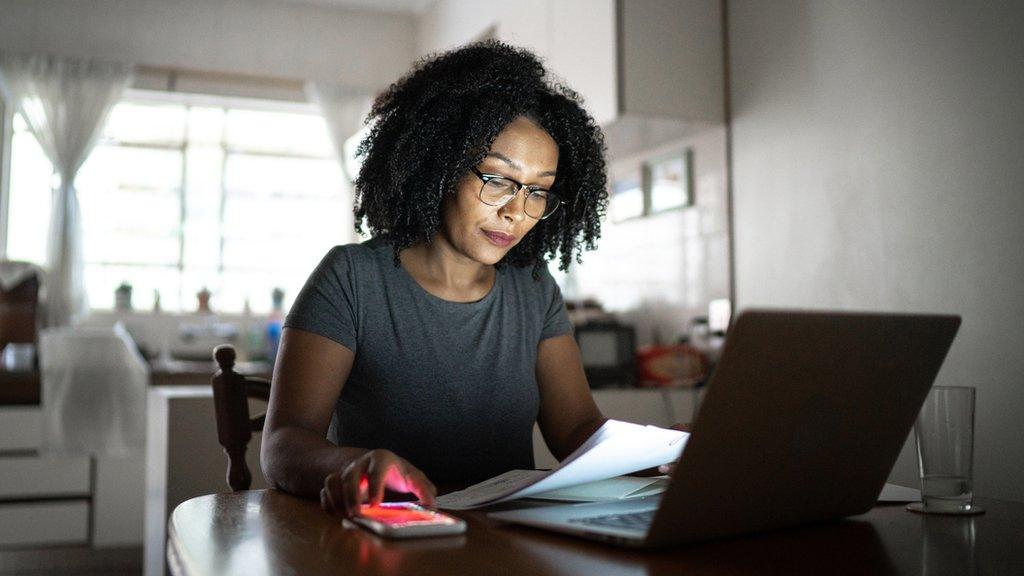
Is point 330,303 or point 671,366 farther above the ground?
point 330,303

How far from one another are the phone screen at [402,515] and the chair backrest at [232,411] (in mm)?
609

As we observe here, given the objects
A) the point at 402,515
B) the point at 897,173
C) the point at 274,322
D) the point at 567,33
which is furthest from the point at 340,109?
the point at 402,515

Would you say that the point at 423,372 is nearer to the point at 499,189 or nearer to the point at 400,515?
the point at 499,189

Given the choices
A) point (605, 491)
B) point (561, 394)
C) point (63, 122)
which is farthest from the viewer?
point (63, 122)

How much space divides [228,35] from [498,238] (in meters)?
4.41

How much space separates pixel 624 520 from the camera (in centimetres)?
73

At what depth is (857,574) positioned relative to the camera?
0.63 m

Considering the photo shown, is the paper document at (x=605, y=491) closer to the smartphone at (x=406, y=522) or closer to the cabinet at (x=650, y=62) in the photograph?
the smartphone at (x=406, y=522)

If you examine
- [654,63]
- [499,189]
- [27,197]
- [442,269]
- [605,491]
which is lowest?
[605,491]

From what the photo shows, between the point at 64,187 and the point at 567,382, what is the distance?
166 inches

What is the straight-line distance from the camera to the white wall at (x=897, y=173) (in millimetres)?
2113

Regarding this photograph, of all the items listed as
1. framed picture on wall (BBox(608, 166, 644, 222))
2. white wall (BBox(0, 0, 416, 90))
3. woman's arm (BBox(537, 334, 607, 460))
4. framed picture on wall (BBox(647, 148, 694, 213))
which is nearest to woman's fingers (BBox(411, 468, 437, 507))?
woman's arm (BBox(537, 334, 607, 460))

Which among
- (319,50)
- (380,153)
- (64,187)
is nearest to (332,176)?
(319,50)

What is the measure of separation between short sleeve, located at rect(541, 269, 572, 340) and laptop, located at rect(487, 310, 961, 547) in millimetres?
635
